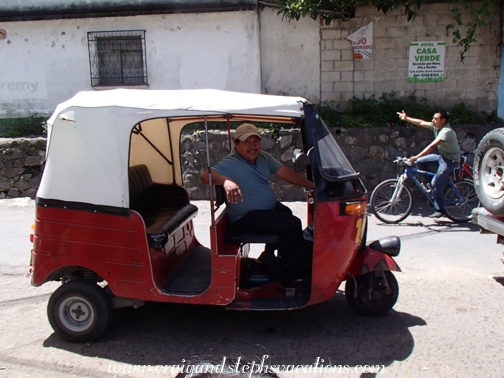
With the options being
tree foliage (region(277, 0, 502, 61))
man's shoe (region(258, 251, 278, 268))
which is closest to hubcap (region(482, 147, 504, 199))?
man's shoe (region(258, 251, 278, 268))

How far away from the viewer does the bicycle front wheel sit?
24.8 feet

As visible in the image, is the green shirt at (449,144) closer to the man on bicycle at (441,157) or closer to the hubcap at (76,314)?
the man on bicycle at (441,157)

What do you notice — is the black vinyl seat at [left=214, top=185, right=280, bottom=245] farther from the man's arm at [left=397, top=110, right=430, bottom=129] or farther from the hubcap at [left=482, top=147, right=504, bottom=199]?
the man's arm at [left=397, top=110, right=430, bottom=129]

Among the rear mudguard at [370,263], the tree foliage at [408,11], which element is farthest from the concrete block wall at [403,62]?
the rear mudguard at [370,263]

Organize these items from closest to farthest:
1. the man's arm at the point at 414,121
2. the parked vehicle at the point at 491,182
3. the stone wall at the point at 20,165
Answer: the parked vehicle at the point at 491,182 < the man's arm at the point at 414,121 < the stone wall at the point at 20,165

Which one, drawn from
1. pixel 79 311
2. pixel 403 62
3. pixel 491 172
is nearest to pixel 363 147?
pixel 403 62

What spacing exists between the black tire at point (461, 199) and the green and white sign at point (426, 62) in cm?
338

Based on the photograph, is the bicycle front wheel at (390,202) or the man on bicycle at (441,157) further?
the bicycle front wheel at (390,202)

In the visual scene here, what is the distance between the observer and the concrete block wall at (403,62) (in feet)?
32.3

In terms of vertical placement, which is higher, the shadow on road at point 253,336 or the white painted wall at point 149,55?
the white painted wall at point 149,55

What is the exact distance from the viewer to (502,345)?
3.63m

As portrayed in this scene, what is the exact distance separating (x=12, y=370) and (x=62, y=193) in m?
1.40

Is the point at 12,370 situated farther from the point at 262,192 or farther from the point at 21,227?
the point at 21,227

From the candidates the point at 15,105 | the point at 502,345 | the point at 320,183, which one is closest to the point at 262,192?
the point at 320,183
